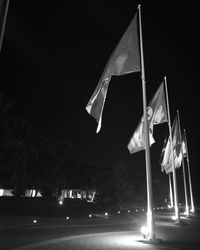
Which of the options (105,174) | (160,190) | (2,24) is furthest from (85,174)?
(2,24)

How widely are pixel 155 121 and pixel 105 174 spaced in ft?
157

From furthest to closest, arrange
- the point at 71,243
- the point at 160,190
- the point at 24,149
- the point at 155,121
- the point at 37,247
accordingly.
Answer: the point at 160,190
the point at 24,149
the point at 155,121
the point at 71,243
the point at 37,247

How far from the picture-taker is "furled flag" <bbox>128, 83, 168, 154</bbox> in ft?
55.7

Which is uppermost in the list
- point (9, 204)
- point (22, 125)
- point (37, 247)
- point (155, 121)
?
point (22, 125)

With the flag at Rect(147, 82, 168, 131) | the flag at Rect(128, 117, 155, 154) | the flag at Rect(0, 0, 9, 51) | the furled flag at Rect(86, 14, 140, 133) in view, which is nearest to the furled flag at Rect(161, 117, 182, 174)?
the flag at Rect(147, 82, 168, 131)

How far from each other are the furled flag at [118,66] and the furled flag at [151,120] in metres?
3.61

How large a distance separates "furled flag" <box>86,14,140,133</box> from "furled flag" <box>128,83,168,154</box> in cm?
361

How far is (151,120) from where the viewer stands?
17234 mm

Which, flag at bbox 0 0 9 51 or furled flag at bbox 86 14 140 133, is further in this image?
furled flag at bbox 86 14 140 133

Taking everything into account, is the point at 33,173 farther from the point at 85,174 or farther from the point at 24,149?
the point at 85,174

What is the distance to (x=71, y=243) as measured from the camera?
12906 millimetres

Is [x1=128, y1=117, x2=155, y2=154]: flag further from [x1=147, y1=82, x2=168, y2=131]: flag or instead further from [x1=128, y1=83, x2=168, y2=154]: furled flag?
[x1=147, y1=82, x2=168, y2=131]: flag

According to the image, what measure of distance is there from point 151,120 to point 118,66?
15.1 feet

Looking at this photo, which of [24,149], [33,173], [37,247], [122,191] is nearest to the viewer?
[37,247]
